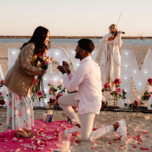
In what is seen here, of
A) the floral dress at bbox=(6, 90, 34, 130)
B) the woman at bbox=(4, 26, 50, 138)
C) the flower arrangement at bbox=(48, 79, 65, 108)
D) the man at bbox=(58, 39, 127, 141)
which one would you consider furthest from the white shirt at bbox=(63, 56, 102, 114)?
the flower arrangement at bbox=(48, 79, 65, 108)

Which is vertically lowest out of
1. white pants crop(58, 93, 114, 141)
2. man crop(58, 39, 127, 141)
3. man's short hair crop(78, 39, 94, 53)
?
white pants crop(58, 93, 114, 141)

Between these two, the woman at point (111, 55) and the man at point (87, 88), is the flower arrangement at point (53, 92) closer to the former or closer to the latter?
the man at point (87, 88)

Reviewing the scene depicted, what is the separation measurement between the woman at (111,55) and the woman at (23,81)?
4.00 m

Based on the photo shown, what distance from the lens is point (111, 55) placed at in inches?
286

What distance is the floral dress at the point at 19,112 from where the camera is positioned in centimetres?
340

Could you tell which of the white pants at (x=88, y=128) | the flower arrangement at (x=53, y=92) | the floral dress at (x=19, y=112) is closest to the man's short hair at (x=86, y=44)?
the white pants at (x=88, y=128)

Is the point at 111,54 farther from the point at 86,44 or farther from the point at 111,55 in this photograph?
the point at 86,44

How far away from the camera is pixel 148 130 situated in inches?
160

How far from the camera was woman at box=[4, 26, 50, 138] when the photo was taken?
3297 mm

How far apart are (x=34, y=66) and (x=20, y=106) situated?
2.29 ft

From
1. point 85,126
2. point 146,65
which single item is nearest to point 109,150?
point 85,126

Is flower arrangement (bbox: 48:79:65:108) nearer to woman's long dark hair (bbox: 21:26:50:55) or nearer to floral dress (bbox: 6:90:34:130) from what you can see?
floral dress (bbox: 6:90:34:130)

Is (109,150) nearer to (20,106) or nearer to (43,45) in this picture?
(20,106)

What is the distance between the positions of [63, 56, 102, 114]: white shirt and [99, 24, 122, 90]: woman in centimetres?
393
